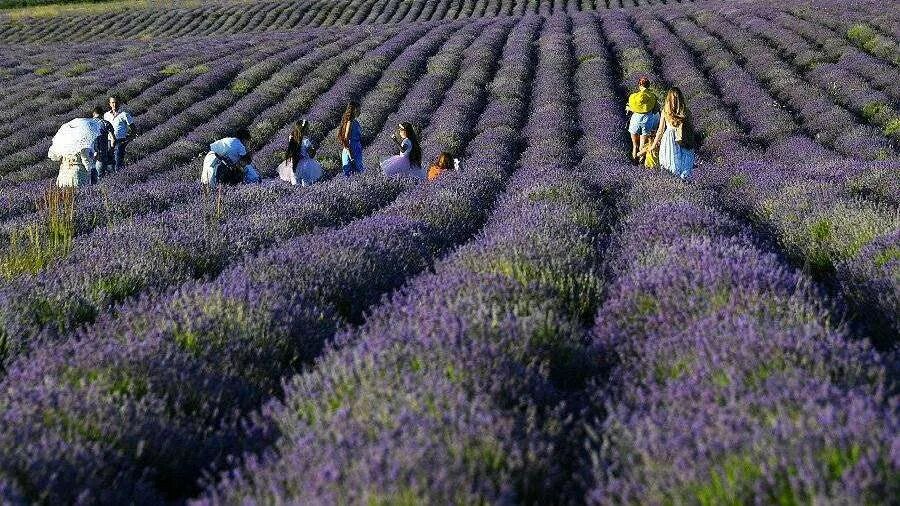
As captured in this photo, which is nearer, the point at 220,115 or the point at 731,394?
the point at 731,394

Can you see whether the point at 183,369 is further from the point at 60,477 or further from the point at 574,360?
the point at 574,360

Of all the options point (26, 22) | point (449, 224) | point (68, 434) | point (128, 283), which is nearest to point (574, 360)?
point (68, 434)

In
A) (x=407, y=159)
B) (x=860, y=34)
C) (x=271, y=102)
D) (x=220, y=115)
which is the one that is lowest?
(x=860, y=34)

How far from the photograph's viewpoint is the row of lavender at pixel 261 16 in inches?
1649

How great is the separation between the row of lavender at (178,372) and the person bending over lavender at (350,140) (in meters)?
5.94

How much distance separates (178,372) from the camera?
2.91 m

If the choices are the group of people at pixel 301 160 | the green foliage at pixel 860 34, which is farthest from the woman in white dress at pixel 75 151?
the green foliage at pixel 860 34

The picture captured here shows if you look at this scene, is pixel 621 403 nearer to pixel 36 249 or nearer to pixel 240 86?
pixel 36 249

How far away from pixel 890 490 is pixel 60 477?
197cm

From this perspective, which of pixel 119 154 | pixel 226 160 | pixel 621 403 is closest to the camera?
pixel 621 403

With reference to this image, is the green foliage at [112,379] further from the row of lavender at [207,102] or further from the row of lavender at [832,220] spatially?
the row of lavender at [207,102]

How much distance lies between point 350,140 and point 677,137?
413 centimetres

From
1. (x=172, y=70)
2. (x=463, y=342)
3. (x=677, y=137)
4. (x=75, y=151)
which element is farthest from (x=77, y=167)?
(x=172, y=70)

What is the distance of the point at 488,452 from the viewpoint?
2.08m
